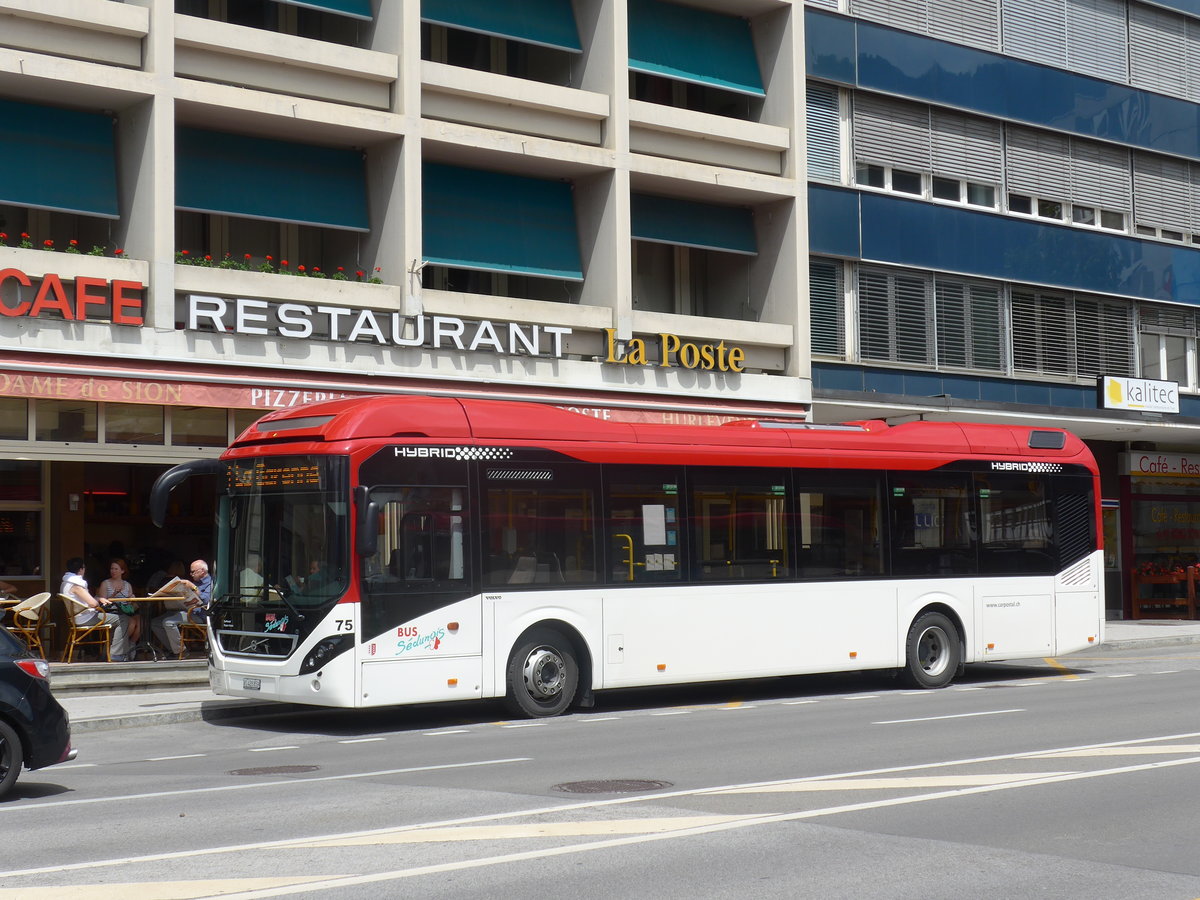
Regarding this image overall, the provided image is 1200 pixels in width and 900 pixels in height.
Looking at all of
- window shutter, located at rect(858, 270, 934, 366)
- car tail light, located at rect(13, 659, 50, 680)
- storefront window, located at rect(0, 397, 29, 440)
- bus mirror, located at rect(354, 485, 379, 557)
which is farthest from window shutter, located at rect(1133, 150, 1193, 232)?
car tail light, located at rect(13, 659, 50, 680)

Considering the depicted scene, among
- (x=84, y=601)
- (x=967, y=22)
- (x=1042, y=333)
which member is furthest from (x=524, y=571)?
(x=967, y=22)

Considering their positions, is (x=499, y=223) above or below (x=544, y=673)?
above

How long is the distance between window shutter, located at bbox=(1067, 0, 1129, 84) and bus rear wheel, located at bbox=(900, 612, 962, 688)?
60.5ft

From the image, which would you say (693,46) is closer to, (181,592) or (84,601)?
(181,592)

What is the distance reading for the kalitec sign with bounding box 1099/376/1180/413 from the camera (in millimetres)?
32125

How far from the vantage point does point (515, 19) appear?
24.6m

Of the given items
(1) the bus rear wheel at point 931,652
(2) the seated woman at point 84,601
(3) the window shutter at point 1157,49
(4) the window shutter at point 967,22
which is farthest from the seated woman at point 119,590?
(3) the window shutter at point 1157,49

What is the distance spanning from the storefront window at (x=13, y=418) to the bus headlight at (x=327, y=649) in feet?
23.8

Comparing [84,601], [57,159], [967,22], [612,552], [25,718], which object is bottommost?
[25,718]

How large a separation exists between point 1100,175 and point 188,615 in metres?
22.7

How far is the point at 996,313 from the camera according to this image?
3116 centimetres

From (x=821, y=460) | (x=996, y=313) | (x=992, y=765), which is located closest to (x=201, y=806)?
(x=992, y=765)

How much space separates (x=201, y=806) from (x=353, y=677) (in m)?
4.35

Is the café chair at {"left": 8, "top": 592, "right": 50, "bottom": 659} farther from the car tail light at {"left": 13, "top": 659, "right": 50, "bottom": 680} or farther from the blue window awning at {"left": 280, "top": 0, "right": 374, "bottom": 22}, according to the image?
the blue window awning at {"left": 280, "top": 0, "right": 374, "bottom": 22}
